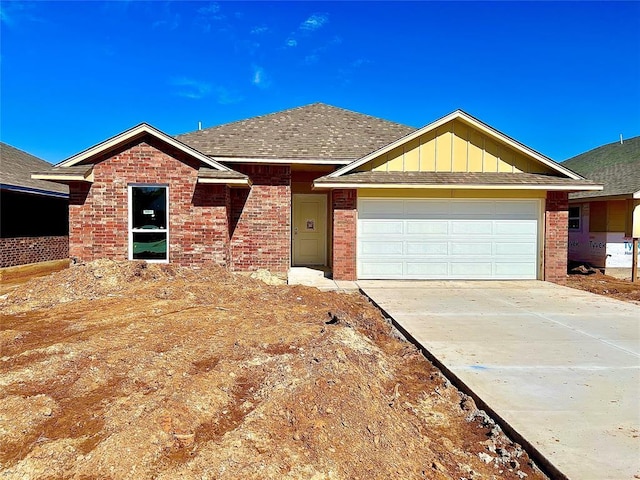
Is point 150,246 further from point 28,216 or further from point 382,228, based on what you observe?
point 28,216

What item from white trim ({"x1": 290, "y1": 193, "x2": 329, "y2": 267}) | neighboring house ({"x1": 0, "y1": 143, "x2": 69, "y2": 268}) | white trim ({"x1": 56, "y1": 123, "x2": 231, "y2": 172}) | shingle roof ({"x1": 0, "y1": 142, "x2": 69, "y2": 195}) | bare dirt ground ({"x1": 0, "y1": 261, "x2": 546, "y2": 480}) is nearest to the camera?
bare dirt ground ({"x1": 0, "y1": 261, "x2": 546, "y2": 480})

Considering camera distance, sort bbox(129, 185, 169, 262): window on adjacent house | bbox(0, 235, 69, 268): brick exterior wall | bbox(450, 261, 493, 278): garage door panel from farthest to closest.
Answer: bbox(0, 235, 69, 268): brick exterior wall, bbox(450, 261, 493, 278): garage door panel, bbox(129, 185, 169, 262): window on adjacent house

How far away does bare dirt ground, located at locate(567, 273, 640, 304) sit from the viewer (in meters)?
10.9

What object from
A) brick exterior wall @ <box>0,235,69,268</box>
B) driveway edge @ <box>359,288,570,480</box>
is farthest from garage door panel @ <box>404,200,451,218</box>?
brick exterior wall @ <box>0,235,69,268</box>

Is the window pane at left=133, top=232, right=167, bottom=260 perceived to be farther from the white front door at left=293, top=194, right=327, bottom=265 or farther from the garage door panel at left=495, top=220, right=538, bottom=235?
the garage door panel at left=495, top=220, right=538, bottom=235

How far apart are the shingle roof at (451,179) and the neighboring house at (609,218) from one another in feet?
14.8

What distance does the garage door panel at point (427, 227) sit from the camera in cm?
1188

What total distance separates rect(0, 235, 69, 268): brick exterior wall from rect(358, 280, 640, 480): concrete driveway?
40.4 ft

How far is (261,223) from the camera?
12.4 m

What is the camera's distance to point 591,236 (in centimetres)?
1609

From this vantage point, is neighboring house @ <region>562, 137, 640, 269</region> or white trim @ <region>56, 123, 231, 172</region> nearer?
white trim @ <region>56, 123, 231, 172</region>

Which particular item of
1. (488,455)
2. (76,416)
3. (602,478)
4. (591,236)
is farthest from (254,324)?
(591,236)

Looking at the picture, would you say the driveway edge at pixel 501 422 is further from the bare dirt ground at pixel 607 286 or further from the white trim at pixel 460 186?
the bare dirt ground at pixel 607 286

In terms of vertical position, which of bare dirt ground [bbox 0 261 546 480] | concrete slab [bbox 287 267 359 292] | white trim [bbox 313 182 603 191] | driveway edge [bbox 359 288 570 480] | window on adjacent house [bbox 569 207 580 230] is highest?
white trim [bbox 313 182 603 191]
